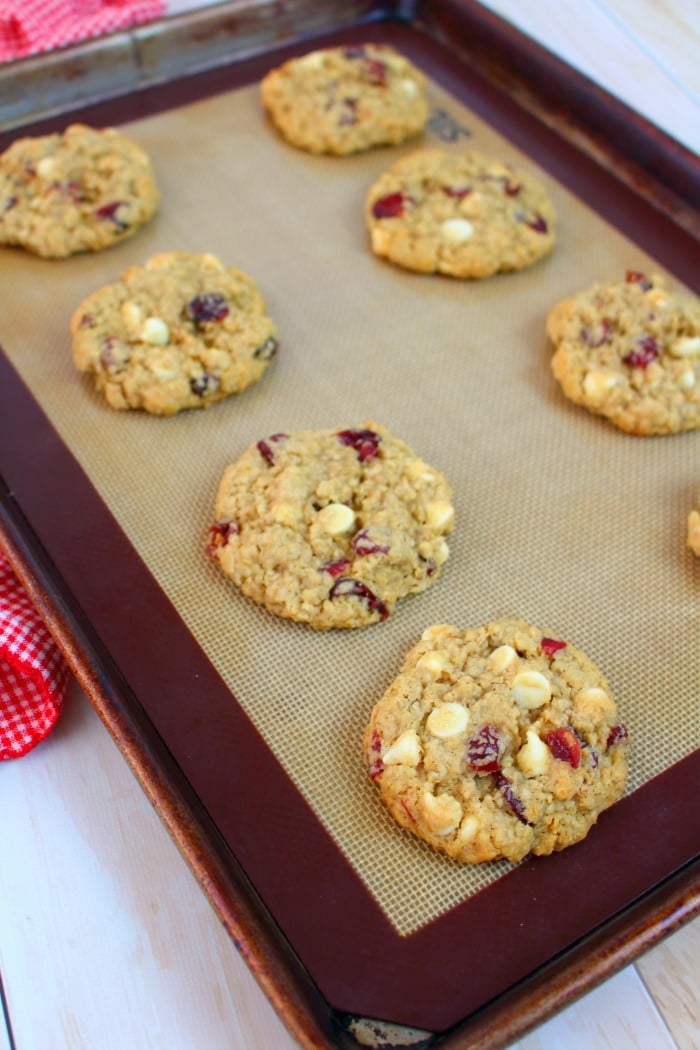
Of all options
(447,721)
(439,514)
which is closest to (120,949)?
(447,721)

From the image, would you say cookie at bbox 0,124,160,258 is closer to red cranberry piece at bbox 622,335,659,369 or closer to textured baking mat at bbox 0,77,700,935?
textured baking mat at bbox 0,77,700,935

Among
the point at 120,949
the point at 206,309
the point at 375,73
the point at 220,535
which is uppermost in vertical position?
the point at 375,73

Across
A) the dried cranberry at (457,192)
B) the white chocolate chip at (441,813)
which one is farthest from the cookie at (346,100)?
the white chocolate chip at (441,813)

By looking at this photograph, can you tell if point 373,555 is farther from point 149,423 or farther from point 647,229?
point 647,229

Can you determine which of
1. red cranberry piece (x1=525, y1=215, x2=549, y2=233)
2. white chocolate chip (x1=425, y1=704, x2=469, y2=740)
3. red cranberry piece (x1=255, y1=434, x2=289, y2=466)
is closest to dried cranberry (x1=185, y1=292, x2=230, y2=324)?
red cranberry piece (x1=255, y1=434, x2=289, y2=466)

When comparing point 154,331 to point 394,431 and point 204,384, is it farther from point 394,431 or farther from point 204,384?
point 394,431

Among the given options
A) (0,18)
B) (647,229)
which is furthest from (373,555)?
(0,18)
